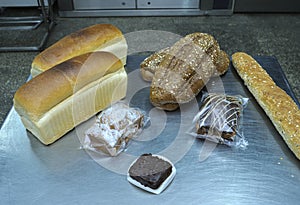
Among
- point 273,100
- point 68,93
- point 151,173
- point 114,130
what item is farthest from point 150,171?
point 273,100

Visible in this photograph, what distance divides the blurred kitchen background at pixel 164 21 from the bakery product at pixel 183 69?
103 centimetres

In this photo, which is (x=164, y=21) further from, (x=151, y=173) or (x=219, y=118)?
(x=151, y=173)

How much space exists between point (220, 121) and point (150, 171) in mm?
221

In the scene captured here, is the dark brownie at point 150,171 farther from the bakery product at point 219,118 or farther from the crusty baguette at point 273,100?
the crusty baguette at point 273,100

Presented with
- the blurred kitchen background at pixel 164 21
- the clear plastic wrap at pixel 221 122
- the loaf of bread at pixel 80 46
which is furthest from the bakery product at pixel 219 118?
the blurred kitchen background at pixel 164 21

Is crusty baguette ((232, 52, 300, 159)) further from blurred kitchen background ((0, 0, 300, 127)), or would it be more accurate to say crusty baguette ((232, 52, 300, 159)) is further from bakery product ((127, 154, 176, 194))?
blurred kitchen background ((0, 0, 300, 127))

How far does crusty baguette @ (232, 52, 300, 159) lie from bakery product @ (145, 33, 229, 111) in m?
0.07

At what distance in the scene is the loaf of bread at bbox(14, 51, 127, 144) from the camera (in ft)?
2.60

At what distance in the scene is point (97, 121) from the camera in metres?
0.83

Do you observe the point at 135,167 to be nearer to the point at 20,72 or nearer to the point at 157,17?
the point at 20,72

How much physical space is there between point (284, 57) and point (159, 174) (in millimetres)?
1535

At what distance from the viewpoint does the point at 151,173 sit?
2.31ft

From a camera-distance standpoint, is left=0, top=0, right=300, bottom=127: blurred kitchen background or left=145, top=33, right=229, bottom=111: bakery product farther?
left=0, top=0, right=300, bottom=127: blurred kitchen background

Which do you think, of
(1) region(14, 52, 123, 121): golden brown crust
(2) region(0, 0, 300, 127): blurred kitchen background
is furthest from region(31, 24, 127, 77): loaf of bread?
(2) region(0, 0, 300, 127): blurred kitchen background
